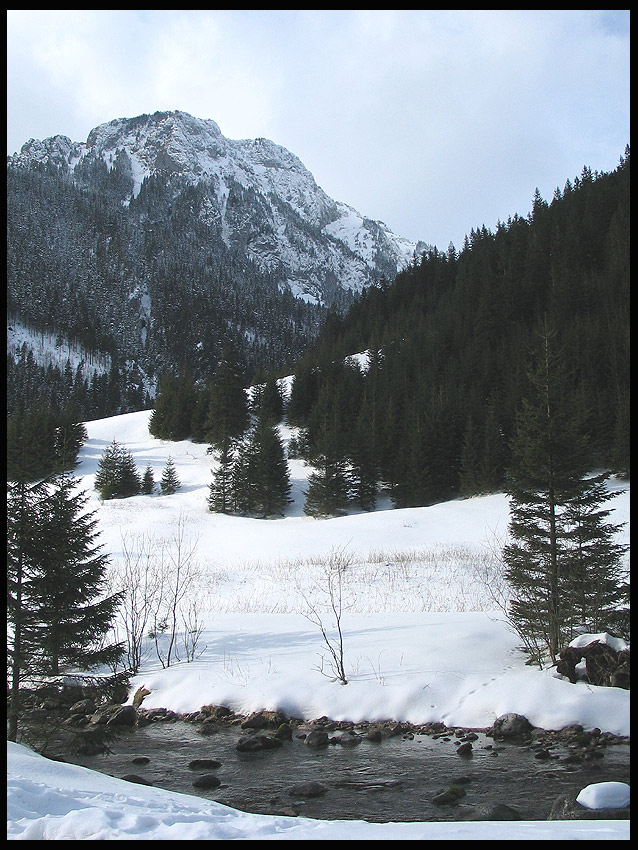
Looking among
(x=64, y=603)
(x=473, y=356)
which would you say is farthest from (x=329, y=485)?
(x=64, y=603)

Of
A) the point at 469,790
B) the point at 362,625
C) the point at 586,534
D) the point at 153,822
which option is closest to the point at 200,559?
the point at 362,625

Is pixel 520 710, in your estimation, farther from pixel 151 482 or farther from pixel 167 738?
pixel 151 482

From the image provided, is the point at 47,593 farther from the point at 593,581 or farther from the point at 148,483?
the point at 148,483

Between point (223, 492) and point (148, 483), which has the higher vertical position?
point (148, 483)

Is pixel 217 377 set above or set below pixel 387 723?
above

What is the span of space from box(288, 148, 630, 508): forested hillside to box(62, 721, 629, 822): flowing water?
9.43 meters

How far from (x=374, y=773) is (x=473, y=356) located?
2202 inches

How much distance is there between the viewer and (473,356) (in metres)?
60.6

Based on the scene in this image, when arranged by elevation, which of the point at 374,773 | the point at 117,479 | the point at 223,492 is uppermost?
the point at 117,479

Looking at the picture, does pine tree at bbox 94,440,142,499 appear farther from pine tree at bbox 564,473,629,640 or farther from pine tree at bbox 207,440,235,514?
pine tree at bbox 564,473,629,640

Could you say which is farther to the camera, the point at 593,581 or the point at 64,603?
the point at 593,581

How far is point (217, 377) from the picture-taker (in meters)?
58.4

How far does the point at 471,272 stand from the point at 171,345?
13477 cm

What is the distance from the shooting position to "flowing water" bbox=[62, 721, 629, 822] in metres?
7.52
